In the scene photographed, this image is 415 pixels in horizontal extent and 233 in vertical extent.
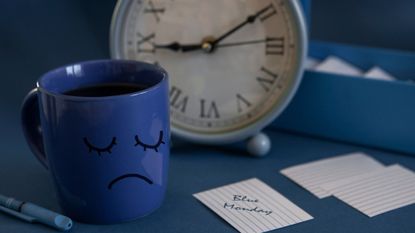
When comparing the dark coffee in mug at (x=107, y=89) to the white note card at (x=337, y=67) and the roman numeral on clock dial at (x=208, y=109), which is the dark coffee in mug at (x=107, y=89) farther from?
the white note card at (x=337, y=67)

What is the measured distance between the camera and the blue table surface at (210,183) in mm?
638

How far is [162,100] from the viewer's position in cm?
62

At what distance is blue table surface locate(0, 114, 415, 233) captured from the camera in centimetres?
64

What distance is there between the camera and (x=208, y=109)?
0.78 meters

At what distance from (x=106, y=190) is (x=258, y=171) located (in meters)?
0.21

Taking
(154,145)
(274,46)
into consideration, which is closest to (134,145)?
(154,145)

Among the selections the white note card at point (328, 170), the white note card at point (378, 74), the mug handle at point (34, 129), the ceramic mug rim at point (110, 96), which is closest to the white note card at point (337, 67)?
the white note card at point (378, 74)

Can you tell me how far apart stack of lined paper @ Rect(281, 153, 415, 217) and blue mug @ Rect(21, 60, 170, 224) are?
179 millimetres

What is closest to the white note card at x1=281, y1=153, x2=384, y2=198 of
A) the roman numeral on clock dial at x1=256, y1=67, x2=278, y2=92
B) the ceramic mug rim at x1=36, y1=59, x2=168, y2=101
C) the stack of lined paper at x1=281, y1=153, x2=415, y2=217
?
the stack of lined paper at x1=281, y1=153, x2=415, y2=217

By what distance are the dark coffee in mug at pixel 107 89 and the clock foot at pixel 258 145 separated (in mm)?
180

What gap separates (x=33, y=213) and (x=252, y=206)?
0.75 ft

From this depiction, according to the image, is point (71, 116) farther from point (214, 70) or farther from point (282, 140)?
point (282, 140)

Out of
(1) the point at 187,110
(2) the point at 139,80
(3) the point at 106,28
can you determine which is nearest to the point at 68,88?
(2) the point at 139,80

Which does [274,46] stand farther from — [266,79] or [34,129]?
[34,129]
